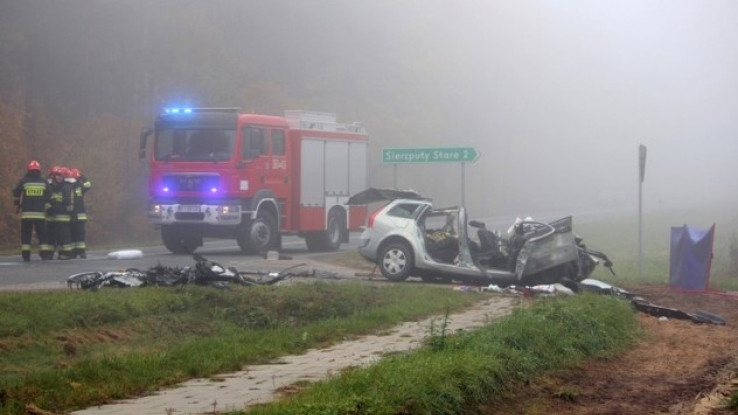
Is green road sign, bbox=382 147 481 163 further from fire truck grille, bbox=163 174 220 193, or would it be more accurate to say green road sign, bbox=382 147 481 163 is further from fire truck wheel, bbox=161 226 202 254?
fire truck wheel, bbox=161 226 202 254

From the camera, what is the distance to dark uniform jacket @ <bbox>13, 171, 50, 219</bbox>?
21.5m

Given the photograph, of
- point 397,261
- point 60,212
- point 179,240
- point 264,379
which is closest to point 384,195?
point 397,261

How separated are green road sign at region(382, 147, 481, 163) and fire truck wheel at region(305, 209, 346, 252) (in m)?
2.87

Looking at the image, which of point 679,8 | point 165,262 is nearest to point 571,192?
point 679,8

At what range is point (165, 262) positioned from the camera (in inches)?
863

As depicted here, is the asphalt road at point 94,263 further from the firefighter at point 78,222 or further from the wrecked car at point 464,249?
the wrecked car at point 464,249

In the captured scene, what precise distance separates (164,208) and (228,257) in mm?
1828

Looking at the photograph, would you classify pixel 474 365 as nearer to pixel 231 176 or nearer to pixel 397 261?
pixel 397 261

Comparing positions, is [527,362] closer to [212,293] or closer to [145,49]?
[212,293]

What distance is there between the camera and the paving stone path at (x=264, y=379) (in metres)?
8.17

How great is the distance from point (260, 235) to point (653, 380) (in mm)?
15156

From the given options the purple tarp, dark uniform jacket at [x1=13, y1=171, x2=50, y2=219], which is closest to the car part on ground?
the purple tarp

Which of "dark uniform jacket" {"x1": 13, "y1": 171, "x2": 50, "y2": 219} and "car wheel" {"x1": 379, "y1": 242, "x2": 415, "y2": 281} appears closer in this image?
"car wheel" {"x1": 379, "y1": 242, "x2": 415, "y2": 281}

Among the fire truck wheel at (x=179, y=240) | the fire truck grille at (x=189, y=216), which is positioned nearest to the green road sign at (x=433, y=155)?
the fire truck grille at (x=189, y=216)
